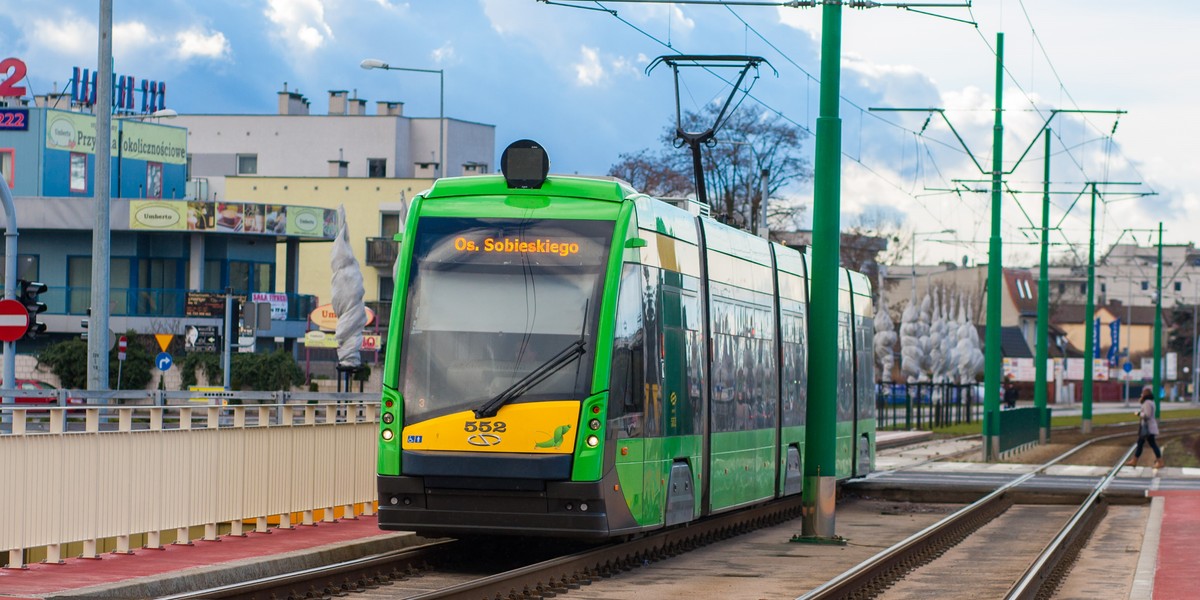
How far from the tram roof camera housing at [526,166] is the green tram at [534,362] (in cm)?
1

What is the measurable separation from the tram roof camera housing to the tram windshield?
0.45 metres

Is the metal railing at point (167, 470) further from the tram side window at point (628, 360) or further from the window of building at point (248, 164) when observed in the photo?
the window of building at point (248, 164)

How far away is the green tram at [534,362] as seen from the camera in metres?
14.7

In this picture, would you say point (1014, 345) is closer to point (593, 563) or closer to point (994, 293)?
point (994, 293)

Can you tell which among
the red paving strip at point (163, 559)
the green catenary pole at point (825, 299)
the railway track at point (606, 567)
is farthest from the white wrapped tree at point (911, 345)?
the red paving strip at point (163, 559)

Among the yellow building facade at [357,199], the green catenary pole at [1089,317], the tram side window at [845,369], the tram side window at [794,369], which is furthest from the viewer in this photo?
the yellow building facade at [357,199]

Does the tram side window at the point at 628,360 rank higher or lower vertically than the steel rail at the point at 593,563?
higher

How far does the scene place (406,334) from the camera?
49.6 feet

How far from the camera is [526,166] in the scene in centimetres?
1570

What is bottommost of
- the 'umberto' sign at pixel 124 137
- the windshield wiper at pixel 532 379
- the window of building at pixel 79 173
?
the windshield wiper at pixel 532 379

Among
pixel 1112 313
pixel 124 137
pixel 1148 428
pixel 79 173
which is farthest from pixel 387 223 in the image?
pixel 1112 313

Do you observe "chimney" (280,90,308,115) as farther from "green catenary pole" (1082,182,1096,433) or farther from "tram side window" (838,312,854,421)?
"tram side window" (838,312,854,421)

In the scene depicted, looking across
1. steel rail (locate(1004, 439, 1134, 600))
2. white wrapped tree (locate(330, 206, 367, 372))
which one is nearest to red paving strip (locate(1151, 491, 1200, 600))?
steel rail (locate(1004, 439, 1134, 600))

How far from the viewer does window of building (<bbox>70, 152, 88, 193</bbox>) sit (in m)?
72.7
